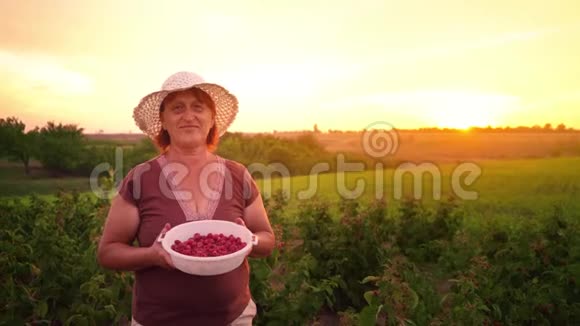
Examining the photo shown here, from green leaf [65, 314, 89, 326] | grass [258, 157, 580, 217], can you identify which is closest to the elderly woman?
green leaf [65, 314, 89, 326]

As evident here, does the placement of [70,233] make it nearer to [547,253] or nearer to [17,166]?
[547,253]

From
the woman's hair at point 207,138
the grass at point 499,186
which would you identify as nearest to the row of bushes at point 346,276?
the woman's hair at point 207,138

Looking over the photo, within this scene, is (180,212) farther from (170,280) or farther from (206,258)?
(206,258)

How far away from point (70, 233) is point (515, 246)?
4795 mm

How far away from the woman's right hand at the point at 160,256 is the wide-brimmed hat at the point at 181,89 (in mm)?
718

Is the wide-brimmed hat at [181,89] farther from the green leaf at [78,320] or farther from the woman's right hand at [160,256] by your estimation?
the green leaf at [78,320]

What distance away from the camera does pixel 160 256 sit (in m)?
1.98

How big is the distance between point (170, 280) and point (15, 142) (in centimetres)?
1639

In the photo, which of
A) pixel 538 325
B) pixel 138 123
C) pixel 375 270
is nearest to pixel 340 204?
pixel 375 270

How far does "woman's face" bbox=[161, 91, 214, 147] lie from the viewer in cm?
228

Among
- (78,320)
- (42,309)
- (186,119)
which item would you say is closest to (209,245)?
(186,119)

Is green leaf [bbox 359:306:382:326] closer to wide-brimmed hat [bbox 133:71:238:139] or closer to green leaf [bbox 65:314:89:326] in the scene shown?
wide-brimmed hat [bbox 133:71:238:139]

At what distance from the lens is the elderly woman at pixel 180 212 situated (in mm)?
2137
